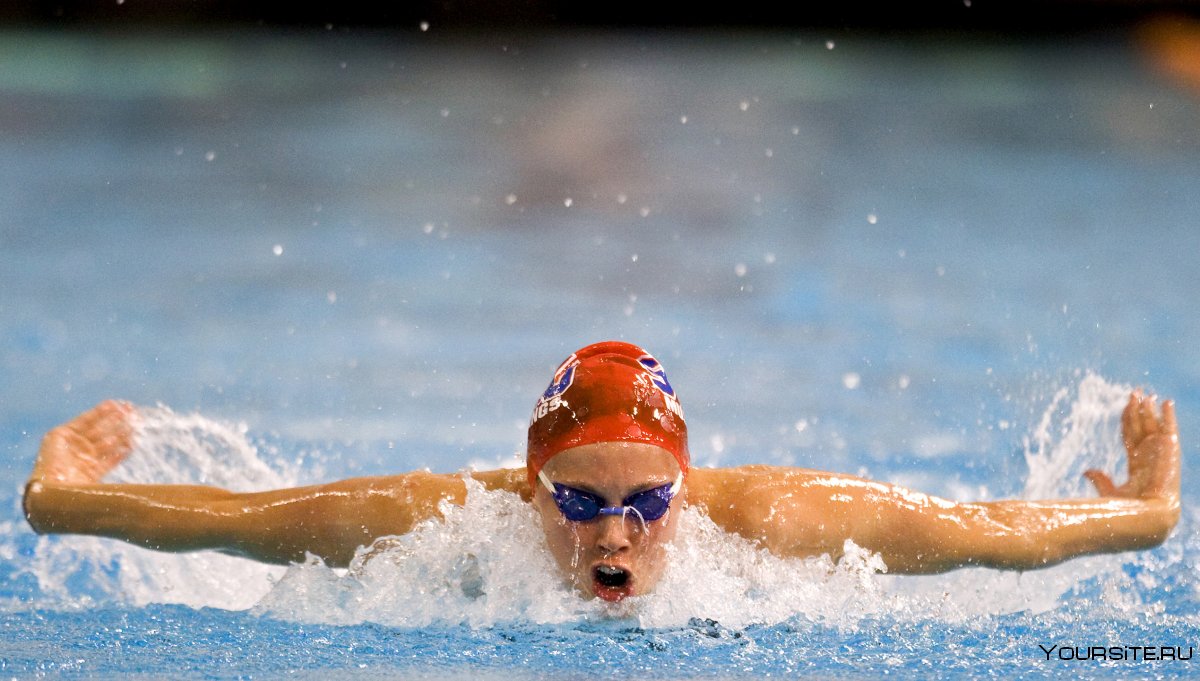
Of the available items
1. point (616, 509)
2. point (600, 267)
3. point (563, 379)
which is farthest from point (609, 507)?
point (600, 267)

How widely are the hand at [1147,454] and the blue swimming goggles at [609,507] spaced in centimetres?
139

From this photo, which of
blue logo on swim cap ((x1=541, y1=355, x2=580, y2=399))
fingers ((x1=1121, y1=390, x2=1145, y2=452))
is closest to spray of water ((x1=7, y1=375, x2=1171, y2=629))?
blue logo on swim cap ((x1=541, y1=355, x2=580, y2=399))

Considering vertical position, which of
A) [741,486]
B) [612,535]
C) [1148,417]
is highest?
[1148,417]

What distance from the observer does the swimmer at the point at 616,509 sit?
112 inches

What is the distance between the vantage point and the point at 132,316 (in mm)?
6047

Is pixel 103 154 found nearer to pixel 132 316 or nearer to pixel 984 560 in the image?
pixel 132 316

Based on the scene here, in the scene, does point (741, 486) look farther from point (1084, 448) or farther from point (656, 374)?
point (1084, 448)

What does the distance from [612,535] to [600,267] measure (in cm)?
397

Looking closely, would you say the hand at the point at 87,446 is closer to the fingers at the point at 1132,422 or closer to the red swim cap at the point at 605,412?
the red swim cap at the point at 605,412

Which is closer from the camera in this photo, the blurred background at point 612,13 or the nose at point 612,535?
the nose at point 612,535

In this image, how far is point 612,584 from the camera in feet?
9.39

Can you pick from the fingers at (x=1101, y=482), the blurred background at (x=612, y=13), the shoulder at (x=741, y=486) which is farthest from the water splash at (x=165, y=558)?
the blurred background at (x=612, y=13)

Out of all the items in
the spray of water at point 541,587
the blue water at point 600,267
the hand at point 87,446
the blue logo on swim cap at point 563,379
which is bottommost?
the spray of water at point 541,587

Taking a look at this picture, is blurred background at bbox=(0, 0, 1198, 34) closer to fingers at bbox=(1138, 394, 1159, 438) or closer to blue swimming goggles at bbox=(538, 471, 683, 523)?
fingers at bbox=(1138, 394, 1159, 438)
